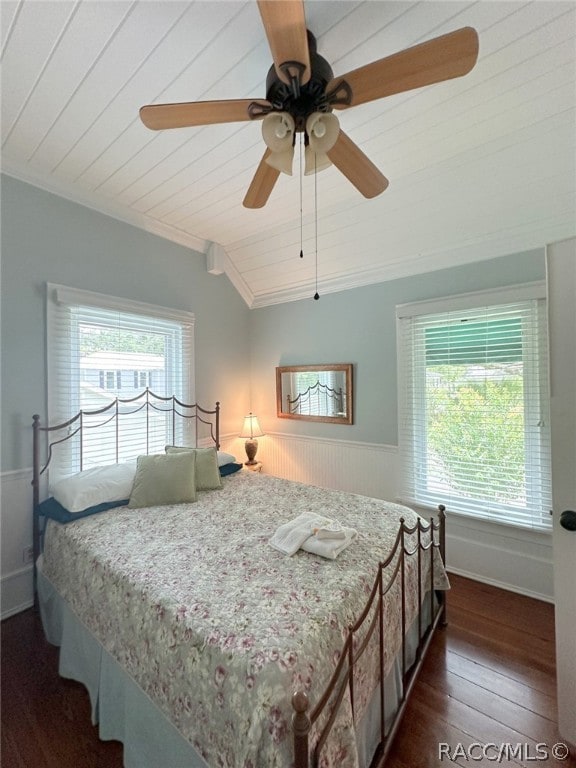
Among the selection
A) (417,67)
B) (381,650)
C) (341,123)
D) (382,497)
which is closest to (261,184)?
(341,123)

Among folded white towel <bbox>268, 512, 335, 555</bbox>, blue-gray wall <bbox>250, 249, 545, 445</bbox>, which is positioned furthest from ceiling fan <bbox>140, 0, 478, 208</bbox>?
folded white towel <bbox>268, 512, 335, 555</bbox>

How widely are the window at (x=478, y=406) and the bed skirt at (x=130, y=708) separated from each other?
1183 millimetres

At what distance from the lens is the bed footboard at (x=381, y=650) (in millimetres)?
806

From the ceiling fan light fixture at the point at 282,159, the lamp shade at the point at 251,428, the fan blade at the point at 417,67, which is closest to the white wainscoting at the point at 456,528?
the lamp shade at the point at 251,428

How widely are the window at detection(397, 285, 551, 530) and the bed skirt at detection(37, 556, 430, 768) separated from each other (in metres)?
1.18

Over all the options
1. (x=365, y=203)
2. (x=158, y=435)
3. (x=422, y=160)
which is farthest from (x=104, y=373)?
(x=422, y=160)

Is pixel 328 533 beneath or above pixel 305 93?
beneath

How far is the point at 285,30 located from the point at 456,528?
10.1 feet

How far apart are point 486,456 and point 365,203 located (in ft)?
7.00

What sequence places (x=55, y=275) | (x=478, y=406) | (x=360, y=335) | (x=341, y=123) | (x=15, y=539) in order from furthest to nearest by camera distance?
(x=360, y=335) → (x=478, y=406) → (x=55, y=275) → (x=15, y=539) → (x=341, y=123)

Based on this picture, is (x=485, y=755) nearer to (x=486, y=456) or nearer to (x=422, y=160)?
(x=486, y=456)

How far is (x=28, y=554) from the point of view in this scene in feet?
7.26

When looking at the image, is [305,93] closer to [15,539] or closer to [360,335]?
[360,335]

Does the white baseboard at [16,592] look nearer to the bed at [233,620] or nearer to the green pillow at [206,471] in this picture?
the bed at [233,620]
